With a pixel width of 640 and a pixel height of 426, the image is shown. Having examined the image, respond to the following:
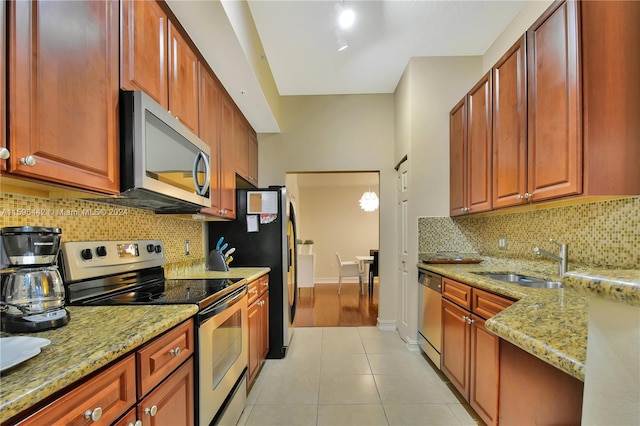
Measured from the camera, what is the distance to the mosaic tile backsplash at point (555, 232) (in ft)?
4.98

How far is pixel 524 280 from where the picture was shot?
201 centimetres

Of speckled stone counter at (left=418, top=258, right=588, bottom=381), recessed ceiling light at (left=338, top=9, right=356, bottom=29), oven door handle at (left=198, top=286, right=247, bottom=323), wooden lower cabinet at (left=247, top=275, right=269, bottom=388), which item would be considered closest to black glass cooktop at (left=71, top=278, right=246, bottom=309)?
oven door handle at (left=198, top=286, right=247, bottom=323)

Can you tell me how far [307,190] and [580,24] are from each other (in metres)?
6.25

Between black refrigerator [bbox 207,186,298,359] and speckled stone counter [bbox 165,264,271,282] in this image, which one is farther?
black refrigerator [bbox 207,186,298,359]

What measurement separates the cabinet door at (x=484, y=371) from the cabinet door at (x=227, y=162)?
6.57 ft

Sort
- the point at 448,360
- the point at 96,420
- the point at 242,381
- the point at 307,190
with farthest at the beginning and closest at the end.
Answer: the point at 307,190 < the point at 448,360 < the point at 242,381 < the point at 96,420

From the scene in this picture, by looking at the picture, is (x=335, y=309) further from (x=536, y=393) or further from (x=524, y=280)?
(x=536, y=393)

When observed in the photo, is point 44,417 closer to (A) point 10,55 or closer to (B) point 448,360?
(A) point 10,55

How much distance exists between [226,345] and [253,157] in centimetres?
222

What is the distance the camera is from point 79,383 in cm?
67

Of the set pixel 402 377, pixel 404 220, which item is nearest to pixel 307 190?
pixel 404 220

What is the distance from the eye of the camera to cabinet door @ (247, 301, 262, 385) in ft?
6.82

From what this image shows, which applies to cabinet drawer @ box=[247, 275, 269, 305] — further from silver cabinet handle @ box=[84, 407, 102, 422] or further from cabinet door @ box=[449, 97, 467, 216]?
cabinet door @ box=[449, 97, 467, 216]

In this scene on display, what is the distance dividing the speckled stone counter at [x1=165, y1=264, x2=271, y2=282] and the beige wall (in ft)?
4.61
